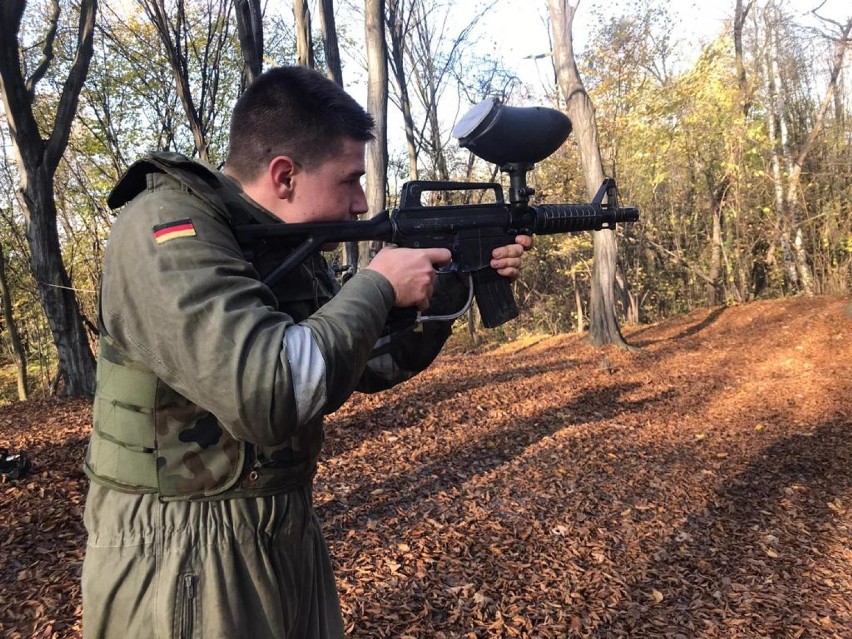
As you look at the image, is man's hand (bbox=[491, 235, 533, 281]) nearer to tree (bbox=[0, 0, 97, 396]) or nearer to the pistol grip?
the pistol grip

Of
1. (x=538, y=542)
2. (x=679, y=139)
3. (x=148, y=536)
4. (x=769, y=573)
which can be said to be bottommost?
(x=769, y=573)

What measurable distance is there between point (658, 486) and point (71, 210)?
744 inches

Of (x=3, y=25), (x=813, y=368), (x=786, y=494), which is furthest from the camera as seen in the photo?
(x=813, y=368)

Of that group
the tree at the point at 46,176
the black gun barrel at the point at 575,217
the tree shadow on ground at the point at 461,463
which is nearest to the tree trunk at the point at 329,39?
the tree shadow on ground at the point at 461,463

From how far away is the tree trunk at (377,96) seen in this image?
8.62 meters

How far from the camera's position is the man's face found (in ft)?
5.19

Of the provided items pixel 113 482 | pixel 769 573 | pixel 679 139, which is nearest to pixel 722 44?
pixel 679 139

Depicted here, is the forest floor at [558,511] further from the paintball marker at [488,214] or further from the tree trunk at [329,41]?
the tree trunk at [329,41]

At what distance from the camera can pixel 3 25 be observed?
7.61 metres

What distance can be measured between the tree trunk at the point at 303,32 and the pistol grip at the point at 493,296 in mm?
Answer: 6393

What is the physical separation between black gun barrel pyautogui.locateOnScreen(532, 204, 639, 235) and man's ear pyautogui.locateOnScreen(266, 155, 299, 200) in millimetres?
1177

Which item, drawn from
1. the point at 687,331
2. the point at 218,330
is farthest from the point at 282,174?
the point at 687,331

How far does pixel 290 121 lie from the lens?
151cm

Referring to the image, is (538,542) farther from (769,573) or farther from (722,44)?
(722,44)
